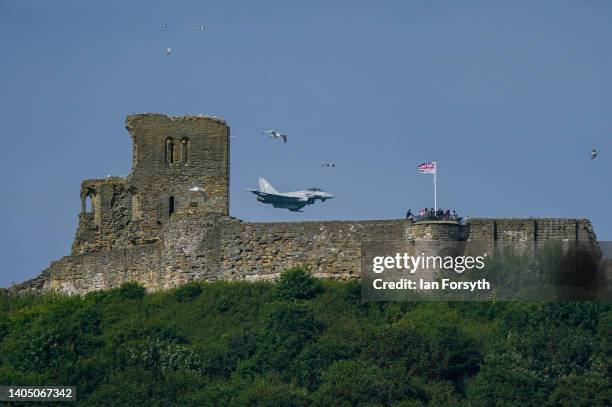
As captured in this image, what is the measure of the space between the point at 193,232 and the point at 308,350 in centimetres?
796

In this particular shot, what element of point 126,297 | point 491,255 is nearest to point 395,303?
point 491,255

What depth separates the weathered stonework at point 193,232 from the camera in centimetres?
8438

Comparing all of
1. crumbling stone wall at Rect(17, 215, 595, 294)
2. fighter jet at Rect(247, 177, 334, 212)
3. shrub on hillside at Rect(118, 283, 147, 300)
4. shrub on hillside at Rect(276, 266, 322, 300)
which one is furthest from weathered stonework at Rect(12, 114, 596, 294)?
fighter jet at Rect(247, 177, 334, 212)

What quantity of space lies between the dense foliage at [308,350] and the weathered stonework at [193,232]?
0.92 metres

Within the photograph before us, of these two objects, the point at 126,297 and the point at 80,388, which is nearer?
the point at 80,388

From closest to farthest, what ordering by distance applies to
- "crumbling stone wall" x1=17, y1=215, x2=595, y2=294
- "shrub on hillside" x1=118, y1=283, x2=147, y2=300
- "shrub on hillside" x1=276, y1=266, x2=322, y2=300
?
1. "crumbling stone wall" x1=17, y1=215, x2=595, y2=294
2. "shrub on hillside" x1=276, y1=266, x2=322, y2=300
3. "shrub on hillside" x1=118, y1=283, x2=147, y2=300

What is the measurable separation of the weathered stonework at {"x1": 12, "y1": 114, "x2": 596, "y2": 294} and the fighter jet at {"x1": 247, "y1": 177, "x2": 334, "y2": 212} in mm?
9947

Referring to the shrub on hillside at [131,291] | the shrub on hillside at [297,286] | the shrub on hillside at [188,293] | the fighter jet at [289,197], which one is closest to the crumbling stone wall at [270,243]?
the shrub on hillside at [131,291]

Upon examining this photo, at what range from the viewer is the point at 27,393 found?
264 feet

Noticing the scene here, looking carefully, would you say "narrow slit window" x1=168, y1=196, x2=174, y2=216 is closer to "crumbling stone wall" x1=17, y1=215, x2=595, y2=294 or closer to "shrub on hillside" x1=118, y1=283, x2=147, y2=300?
"crumbling stone wall" x1=17, y1=215, x2=595, y2=294

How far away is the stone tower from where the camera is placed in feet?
302

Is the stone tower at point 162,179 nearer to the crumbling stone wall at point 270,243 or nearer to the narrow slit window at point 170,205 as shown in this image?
the narrow slit window at point 170,205

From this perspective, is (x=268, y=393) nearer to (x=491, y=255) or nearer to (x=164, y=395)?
(x=164, y=395)

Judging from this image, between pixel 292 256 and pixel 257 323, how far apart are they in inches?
113
